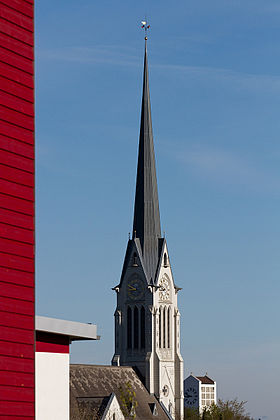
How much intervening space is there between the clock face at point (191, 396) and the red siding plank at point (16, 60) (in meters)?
168

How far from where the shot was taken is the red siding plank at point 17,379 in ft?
42.7

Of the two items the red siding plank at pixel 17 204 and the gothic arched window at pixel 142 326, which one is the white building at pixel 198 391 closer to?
→ the gothic arched window at pixel 142 326

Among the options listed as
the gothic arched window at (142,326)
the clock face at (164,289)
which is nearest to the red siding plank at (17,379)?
the gothic arched window at (142,326)

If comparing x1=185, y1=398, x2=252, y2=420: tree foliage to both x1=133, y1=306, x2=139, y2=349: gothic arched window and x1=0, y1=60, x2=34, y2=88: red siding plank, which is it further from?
x1=0, y1=60, x2=34, y2=88: red siding plank

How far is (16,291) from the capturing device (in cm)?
1340

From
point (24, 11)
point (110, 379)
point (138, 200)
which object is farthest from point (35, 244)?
point (138, 200)

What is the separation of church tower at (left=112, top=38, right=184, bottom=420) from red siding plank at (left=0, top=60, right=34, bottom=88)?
63898 millimetres

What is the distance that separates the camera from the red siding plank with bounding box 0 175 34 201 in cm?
1327

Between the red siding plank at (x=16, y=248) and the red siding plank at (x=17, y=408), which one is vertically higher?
the red siding plank at (x=16, y=248)

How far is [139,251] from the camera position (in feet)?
261

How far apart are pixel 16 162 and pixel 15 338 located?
255 centimetres

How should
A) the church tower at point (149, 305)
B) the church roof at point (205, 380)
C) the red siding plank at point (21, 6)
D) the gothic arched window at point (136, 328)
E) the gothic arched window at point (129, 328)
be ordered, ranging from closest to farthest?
the red siding plank at point (21, 6), the church tower at point (149, 305), the gothic arched window at point (136, 328), the gothic arched window at point (129, 328), the church roof at point (205, 380)

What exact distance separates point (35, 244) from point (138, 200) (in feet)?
221

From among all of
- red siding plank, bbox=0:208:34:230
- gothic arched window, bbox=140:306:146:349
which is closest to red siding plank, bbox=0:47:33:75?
red siding plank, bbox=0:208:34:230
